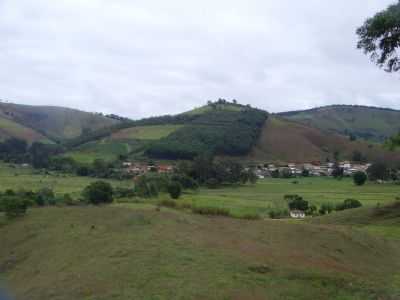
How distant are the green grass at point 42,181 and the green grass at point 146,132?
41587 millimetres

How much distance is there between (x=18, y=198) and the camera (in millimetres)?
33219

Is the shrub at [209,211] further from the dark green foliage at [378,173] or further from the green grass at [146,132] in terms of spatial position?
the green grass at [146,132]

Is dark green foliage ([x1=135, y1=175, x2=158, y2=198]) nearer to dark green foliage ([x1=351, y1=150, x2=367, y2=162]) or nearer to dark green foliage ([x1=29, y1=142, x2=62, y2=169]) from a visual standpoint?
dark green foliage ([x1=29, y1=142, x2=62, y2=169])

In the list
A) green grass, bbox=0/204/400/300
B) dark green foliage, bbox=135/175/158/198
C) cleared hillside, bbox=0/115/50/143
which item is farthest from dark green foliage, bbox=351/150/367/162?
green grass, bbox=0/204/400/300

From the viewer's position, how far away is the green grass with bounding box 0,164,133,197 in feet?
211

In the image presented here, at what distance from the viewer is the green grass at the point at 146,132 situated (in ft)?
454

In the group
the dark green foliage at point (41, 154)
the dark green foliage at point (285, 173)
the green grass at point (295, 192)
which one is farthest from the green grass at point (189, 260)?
the dark green foliage at point (41, 154)

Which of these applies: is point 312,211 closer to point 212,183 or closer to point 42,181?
point 212,183

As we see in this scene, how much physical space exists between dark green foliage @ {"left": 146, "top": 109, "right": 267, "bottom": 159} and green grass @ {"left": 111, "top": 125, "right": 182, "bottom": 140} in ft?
20.0

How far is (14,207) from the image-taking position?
3238 cm

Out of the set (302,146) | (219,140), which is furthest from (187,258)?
Answer: (302,146)

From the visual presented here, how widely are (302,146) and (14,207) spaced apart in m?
108

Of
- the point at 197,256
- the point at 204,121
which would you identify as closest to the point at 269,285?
the point at 197,256

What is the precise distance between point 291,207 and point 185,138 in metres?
76.3
